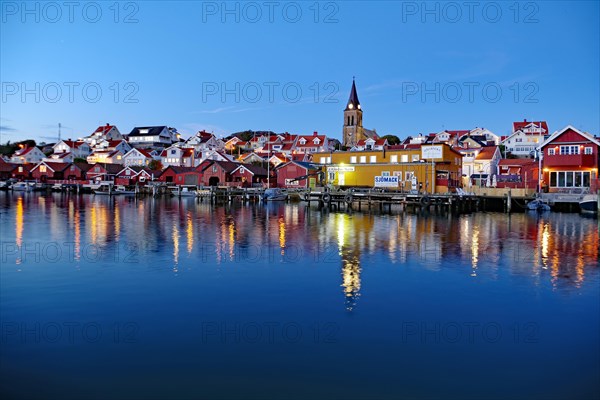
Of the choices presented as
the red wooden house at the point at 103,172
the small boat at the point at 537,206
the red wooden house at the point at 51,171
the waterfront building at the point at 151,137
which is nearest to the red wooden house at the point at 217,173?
the red wooden house at the point at 103,172

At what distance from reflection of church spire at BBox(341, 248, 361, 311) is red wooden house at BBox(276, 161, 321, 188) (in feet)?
147

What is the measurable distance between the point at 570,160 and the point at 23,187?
304ft

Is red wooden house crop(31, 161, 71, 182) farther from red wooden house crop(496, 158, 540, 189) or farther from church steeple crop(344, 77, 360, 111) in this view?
red wooden house crop(496, 158, 540, 189)

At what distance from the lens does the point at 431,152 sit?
58312 millimetres

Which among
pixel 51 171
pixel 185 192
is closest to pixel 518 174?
pixel 185 192

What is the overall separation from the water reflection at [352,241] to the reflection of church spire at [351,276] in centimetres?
3

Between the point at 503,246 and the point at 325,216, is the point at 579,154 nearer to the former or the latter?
the point at 325,216

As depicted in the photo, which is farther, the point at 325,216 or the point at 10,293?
the point at 325,216

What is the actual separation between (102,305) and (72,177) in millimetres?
98961

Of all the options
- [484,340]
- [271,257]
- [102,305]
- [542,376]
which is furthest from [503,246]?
[102,305]

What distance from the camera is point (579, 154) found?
2109 inches

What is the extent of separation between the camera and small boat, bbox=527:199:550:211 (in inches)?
1941

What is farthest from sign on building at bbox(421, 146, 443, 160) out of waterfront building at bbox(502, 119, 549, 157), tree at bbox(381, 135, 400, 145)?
tree at bbox(381, 135, 400, 145)

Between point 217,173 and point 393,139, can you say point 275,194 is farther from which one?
point 393,139
